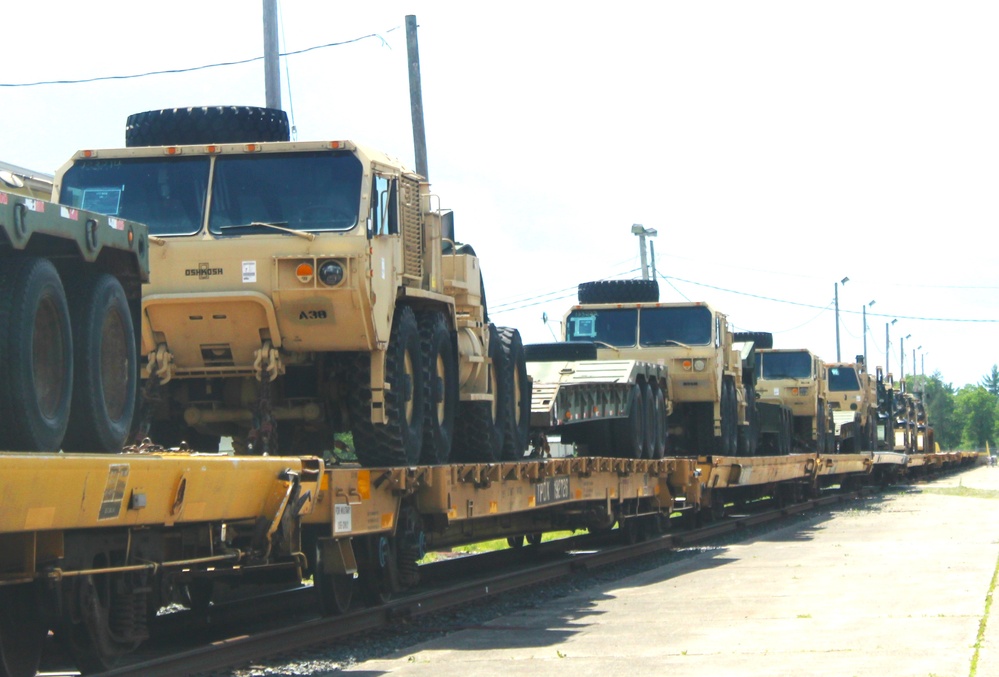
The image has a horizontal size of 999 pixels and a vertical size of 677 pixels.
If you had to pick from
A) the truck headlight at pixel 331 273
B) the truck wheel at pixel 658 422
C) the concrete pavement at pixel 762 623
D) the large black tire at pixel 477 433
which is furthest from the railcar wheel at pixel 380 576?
the truck wheel at pixel 658 422

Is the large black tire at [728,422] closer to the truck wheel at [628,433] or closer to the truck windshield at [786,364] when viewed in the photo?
the truck wheel at [628,433]

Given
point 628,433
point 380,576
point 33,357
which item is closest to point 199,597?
point 380,576

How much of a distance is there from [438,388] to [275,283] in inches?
84.6

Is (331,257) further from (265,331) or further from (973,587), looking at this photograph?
(973,587)

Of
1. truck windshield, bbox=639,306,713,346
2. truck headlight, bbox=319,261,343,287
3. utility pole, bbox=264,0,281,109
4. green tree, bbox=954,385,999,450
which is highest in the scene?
utility pole, bbox=264,0,281,109

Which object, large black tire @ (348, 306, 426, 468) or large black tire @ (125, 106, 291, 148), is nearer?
large black tire @ (348, 306, 426, 468)

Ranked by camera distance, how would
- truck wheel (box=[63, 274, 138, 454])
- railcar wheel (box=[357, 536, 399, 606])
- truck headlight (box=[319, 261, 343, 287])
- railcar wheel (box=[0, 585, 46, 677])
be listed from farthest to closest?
railcar wheel (box=[357, 536, 399, 606]) → truck headlight (box=[319, 261, 343, 287]) → truck wheel (box=[63, 274, 138, 454]) → railcar wheel (box=[0, 585, 46, 677])

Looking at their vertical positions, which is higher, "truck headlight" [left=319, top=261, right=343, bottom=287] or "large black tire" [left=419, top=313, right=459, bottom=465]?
"truck headlight" [left=319, top=261, right=343, bottom=287]

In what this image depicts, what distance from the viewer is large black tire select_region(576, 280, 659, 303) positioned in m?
21.5

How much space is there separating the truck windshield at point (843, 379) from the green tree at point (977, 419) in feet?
476

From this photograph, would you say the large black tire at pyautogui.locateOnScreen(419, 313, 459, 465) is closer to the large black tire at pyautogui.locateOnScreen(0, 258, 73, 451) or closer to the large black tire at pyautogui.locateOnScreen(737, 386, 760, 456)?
the large black tire at pyautogui.locateOnScreen(0, 258, 73, 451)

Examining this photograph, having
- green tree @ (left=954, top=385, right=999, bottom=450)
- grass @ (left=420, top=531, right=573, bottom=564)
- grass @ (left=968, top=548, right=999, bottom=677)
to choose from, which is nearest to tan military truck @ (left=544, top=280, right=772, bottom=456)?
grass @ (left=420, top=531, right=573, bottom=564)

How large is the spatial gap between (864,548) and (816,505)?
11.5 m

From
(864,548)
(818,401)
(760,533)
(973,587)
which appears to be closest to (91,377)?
(973,587)
